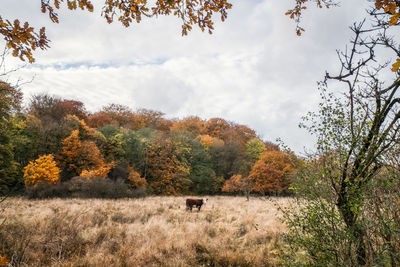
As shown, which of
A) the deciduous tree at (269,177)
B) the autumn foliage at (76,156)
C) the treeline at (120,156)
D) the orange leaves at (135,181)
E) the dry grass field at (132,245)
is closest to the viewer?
the dry grass field at (132,245)

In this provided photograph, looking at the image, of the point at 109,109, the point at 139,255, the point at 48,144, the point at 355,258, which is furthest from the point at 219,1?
the point at 109,109

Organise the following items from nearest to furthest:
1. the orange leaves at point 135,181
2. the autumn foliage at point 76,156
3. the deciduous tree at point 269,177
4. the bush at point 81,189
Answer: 1. the bush at point 81,189
2. the autumn foliage at point 76,156
3. the orange leaves at point 135,181
4. the deciduous tree at point 269,177

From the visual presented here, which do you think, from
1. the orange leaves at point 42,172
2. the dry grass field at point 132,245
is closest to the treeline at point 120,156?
the orange leaves at point 42,172

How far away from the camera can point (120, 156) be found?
30109mm

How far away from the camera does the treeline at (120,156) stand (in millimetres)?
20812

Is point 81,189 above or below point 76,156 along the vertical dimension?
below

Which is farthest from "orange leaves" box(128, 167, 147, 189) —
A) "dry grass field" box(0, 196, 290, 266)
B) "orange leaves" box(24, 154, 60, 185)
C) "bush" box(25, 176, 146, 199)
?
"dry grass field" box(0, 196, 290, 266)

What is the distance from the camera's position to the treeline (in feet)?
68.3

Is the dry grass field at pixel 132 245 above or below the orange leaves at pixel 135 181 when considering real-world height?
below

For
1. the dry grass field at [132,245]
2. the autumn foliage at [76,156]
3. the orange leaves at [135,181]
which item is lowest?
the dry grass field at [132,245]

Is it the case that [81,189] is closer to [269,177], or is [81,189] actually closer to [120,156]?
[120,156]

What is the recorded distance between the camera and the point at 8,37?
2.55 metres

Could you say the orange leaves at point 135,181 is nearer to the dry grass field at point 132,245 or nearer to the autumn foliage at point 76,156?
the autumn foliage at point 76,156

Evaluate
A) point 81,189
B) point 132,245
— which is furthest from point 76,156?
point 132,245
